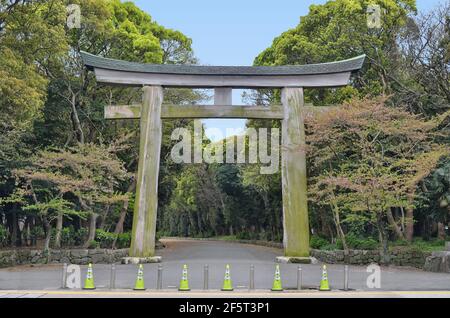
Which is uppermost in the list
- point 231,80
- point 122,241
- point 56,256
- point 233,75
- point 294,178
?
point 233,75

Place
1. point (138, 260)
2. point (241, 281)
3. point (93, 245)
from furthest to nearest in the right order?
point (93, 245), point (138, 260), point (241, 281)

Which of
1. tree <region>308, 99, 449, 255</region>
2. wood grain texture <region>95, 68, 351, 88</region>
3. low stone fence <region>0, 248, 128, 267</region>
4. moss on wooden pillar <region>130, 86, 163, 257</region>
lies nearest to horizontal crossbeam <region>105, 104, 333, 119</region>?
moss on wooden pillar <region>130, 86, 163, 257</region>

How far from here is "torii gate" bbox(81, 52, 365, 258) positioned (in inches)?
885

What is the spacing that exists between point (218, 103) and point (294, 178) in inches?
186

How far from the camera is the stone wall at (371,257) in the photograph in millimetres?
22270

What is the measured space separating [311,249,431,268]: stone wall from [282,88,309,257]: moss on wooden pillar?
2817 mm

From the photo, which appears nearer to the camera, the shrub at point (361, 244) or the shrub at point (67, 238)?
the shrub at point (361, 244)

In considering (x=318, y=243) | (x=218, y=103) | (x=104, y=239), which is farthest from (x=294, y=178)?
(x=104, y=239)

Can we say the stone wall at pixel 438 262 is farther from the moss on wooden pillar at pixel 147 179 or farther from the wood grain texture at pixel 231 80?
the moss on wooden pillar at pixel 147 179

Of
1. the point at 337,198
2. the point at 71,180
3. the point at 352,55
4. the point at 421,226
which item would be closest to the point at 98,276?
the point at 71,180

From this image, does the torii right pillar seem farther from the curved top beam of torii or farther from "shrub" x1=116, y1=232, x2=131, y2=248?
"shrub" x1=116, y1=232, x2=131, y2=248

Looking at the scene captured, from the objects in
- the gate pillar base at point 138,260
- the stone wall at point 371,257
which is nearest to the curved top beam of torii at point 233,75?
the gate pillar base at point 138,260

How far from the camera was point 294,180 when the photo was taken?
885 inches

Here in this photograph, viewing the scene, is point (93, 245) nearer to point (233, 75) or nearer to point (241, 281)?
point (233, 75)
